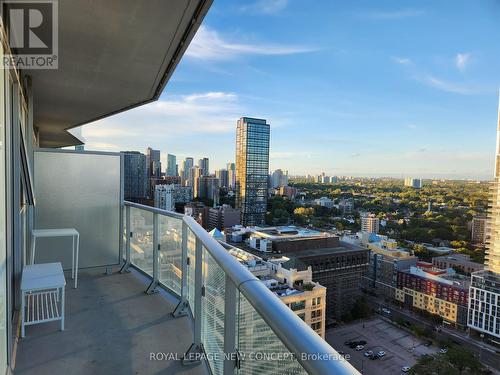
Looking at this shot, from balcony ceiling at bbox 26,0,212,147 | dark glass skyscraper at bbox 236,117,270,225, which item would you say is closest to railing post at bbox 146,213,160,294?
balcony ceiling at bbox 26,0,212,147

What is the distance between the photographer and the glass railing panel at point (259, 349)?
71 centimetres

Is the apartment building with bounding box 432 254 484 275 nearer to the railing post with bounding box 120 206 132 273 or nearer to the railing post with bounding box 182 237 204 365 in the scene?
the railing post with bounding box 120 206 132 273

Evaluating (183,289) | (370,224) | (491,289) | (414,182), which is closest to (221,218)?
(370,224)

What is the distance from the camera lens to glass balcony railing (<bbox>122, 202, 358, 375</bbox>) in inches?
24.7

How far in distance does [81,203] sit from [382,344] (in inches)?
743

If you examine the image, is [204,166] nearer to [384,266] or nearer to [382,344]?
[384,266]

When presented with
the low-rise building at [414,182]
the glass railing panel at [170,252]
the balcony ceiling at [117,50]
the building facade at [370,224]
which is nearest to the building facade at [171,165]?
the building facade at [370,224]

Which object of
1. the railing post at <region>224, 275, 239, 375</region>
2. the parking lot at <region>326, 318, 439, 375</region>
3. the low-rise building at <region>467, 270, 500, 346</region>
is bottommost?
the parking lot at <region>326, 318, 439, 375</region>

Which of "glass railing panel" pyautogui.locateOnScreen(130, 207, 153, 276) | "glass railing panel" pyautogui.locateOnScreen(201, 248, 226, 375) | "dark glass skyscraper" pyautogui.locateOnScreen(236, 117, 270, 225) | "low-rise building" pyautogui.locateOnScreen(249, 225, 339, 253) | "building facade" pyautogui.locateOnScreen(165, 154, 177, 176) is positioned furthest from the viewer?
"dark glass skyscraper" pyautogui.locateOnScreen(236, 117, 270, 225)

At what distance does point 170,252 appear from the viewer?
3018mm

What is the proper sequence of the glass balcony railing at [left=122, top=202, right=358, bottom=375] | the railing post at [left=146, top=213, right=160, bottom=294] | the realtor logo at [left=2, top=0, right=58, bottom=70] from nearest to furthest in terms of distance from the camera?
the glass balcony railing at [left=122, top=202, right=358, bottom=375]
the realtor logo at [left=2, top=0, right=58, bottom=70]
the railing post at [left=146, top=213, right=160, bottom=294]

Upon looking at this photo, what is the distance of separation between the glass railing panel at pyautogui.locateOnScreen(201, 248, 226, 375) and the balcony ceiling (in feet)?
5.28

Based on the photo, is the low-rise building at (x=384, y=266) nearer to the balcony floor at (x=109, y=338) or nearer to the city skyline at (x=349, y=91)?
the city skyline at (x=349, y=91)

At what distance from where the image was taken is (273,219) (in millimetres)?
45938
